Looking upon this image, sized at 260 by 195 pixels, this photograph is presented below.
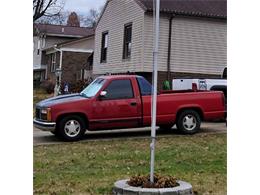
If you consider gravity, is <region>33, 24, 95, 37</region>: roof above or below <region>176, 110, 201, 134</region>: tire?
above

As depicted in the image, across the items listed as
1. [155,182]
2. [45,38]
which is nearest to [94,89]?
[155,182]

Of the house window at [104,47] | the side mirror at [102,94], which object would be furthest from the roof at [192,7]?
Result: the side mirror at [102,94]

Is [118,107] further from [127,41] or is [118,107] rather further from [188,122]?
[127,41]

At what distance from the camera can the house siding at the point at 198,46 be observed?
22.3m

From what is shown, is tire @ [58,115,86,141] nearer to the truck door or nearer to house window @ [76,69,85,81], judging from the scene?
the truck door

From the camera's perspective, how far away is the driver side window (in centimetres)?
1200

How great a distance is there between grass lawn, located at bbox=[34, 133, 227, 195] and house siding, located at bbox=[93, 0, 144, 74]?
35.0 ft

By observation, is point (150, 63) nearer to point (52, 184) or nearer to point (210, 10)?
point (210, 10)

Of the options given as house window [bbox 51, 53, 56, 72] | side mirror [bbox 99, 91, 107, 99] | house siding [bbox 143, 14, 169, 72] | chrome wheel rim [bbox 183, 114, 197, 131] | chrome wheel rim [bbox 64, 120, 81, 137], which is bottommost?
chrome wheel rim [bbox 64, 120, 81, 137]

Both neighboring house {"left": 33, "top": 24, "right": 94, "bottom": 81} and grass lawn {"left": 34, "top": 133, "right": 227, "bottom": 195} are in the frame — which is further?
neighboring house {"left": 33, "top": 24, "right": 94, "bottom": 81}

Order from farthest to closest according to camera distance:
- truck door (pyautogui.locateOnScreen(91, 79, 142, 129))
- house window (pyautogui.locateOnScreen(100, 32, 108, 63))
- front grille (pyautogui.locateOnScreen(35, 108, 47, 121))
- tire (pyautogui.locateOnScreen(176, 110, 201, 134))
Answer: house window (pyautogui.locateOnScreen(100, 32, 108, 63)) < tire (pyautogui.locateOnScreen(176, 110, 201, 134)) < truck door (pyautogui.locateOnScreen(91, 79, 142, 129)) < front grille (pyautogui.locateOnScreen(35, 108, 47, 121))

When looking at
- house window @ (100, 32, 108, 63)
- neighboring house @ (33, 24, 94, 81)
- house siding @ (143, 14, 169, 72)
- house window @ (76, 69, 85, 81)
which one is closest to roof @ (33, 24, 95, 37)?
neighboring house @ (33, 24, 94, 81)
